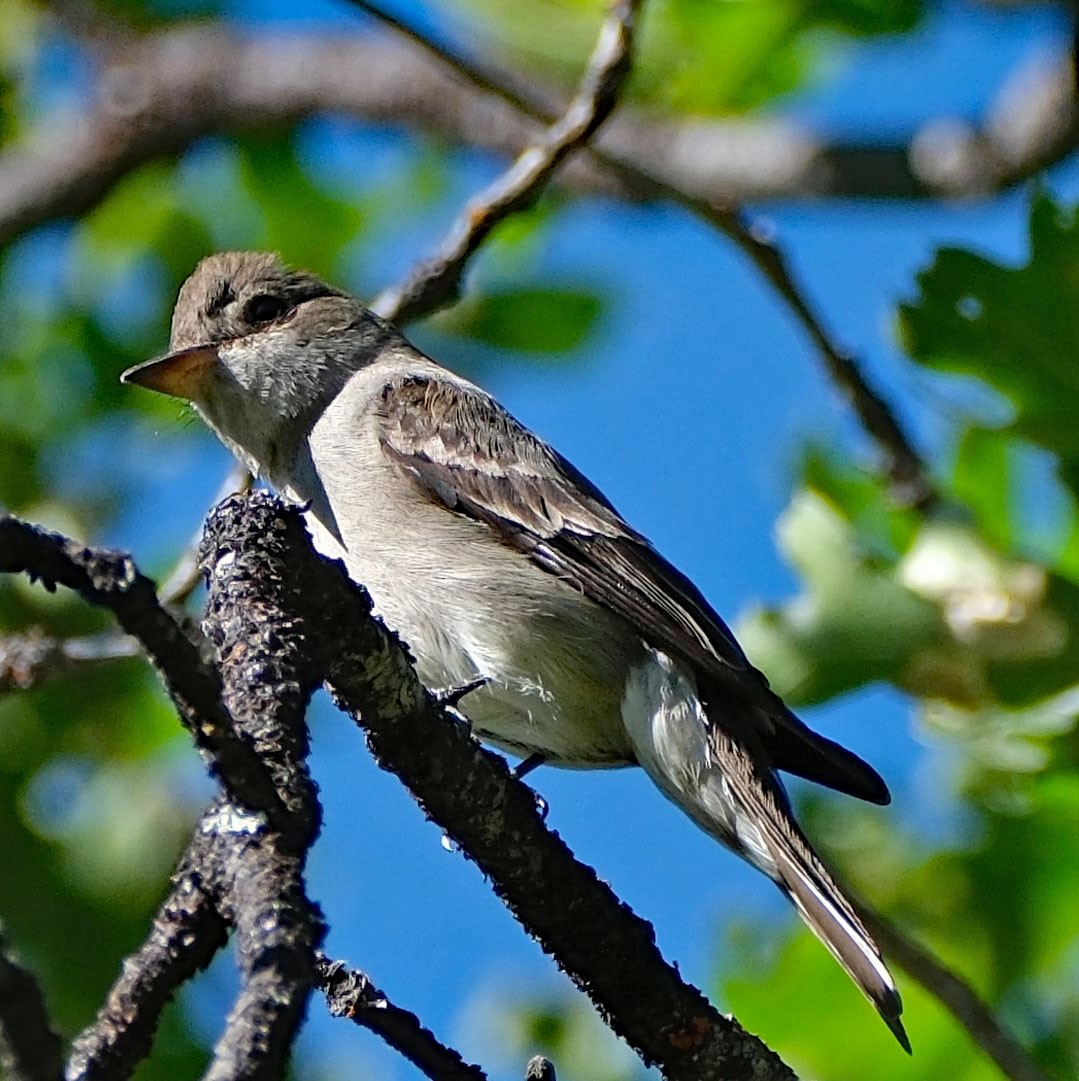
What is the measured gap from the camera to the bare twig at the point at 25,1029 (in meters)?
1.60

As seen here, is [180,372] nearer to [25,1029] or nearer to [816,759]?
[816,759]

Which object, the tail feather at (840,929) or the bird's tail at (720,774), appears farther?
the bird's tail at (720,774)

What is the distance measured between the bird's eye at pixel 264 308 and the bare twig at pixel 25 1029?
12.8 feet

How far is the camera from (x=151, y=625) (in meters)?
2.12

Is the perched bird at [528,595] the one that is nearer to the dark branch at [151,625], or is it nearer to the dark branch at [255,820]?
the dark branch at [255,820]

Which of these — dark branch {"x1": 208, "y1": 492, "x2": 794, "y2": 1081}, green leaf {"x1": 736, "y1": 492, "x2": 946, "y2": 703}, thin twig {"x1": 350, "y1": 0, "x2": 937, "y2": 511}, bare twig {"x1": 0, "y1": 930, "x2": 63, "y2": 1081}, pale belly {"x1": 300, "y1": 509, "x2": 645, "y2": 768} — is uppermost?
thin twig {"x1": 350, "y1": 0, "x2": 937, "y2": 511}

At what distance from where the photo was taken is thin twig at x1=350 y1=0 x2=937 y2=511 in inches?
184

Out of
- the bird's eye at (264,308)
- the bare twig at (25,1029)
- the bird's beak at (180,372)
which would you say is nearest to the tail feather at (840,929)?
the bare twig at (25,1029)

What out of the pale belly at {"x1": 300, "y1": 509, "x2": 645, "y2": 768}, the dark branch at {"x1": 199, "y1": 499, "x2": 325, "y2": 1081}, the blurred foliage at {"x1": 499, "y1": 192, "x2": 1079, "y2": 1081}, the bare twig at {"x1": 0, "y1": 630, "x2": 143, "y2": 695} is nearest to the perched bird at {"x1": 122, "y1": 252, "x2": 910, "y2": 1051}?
the pale belly at {"x1": 300, "y1": 509, "x2": 645, "y2": 768}

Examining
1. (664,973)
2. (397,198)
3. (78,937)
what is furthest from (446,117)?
(664,973)

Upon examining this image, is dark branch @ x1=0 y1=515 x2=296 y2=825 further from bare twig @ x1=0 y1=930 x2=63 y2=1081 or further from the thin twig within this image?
the thin twig

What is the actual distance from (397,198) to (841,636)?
3.52m

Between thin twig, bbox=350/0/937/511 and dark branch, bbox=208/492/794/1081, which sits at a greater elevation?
thin twig, bbox=350/0/937/511

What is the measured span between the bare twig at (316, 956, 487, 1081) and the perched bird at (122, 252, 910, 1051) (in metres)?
1.33
